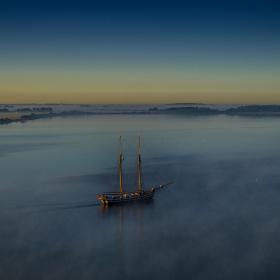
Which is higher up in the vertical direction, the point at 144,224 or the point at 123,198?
the point at 123,198

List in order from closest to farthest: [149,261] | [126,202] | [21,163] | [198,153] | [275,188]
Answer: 1. [149,261]
2. [126,202]
3. [275,188]
4. [21,163]
5. [198,153]

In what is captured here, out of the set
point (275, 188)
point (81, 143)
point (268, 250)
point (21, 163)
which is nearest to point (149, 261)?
point (268, 250)

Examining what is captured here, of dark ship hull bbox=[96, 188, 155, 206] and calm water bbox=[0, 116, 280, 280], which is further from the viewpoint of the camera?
dark ship hull bbox=[96, 188, 155, 206]

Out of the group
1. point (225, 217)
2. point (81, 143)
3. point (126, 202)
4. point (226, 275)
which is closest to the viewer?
point (226, 275)

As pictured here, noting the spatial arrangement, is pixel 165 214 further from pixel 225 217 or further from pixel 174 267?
pixel 174 267

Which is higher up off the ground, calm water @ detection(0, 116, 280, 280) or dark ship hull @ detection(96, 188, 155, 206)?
dark ship hull @ detection(96, 188, 155, 206)

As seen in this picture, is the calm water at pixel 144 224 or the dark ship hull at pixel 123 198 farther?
the dark ship hull at pixel 123 198

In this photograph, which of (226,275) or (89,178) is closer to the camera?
(226,275)

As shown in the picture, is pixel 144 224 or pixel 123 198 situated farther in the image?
pixel 123 198

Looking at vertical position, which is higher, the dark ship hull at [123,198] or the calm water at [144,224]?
the dark ship hull at [123,198]
